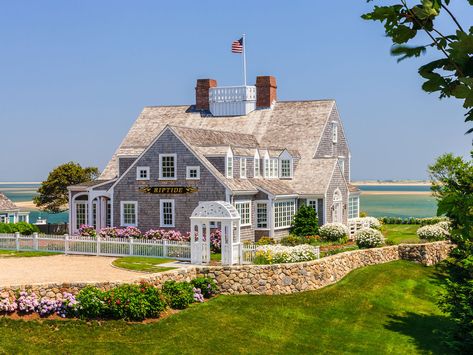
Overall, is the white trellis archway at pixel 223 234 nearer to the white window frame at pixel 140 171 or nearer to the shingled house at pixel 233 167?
the shingled house at pixel 233 167

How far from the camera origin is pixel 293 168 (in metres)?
45.0

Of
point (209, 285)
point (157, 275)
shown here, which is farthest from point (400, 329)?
point (157, 275)

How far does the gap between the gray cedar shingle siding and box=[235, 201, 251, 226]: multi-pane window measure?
1375 mm

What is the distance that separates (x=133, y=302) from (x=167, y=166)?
16.5 meters

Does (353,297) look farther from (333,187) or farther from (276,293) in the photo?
(333,187)

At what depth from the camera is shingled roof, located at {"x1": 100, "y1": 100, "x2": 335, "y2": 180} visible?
154 feet

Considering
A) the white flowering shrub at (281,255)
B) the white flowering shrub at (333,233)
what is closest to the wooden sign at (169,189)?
the white flowering shrub at (333,233)

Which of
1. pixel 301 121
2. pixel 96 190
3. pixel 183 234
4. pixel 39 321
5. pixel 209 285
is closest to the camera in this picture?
pixel 39 321

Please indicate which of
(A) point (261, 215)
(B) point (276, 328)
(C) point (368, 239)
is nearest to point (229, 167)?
(A) point (261, 215)

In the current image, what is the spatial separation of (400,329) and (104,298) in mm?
11234

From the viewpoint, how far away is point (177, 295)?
84.4ft

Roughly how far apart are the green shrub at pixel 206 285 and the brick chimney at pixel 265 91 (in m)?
24.5

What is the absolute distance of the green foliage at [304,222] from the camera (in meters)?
40.9

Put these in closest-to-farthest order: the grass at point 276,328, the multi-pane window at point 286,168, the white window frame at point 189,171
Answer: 1. the grass at point 276,328
2. the white window frame at point 189,171
3. the multi-pane window at point 286,168
